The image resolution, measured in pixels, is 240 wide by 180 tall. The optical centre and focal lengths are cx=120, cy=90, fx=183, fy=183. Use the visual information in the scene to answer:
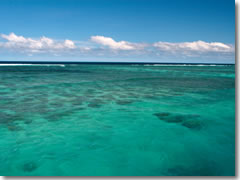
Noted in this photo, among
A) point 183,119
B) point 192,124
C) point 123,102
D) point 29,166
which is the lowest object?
point 29,166

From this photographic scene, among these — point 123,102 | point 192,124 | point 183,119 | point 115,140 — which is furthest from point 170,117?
point 123,102

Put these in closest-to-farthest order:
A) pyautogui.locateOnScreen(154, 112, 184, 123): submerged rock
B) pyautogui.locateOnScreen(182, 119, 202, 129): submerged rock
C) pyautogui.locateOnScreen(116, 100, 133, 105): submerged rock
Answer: pyautogui.locateOnScreen(182, 119, 202, 129): submerged rock < pyautogui.locateOnScreen(154, 112, 184, 123): submerged rock < pyautogui.locateOnScreen(116, 100, 133, 105): submerged rock

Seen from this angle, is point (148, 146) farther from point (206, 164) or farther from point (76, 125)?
point (76, 125)

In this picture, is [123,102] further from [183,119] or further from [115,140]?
[115,140]

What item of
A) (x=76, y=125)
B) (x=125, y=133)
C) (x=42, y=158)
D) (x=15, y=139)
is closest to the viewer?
(x=42, y=158)

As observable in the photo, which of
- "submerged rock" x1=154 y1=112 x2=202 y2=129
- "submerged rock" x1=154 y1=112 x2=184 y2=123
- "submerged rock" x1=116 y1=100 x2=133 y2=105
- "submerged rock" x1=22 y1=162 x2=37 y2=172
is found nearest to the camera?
"submerged rock" x1=22 y1=162 x2=37 y2=172

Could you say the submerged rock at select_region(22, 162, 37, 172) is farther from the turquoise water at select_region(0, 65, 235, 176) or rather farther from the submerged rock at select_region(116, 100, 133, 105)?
the submerged rock at select_region(116, 100, 133, 105)

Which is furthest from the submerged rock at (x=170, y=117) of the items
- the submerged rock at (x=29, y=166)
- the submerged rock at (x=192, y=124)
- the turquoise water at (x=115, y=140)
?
the submerged rock at (x=29, y=166)

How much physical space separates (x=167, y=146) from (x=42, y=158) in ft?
16.0

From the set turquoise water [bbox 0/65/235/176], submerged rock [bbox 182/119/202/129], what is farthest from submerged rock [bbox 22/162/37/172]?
submerged rock [bbox 182/119/202/129]

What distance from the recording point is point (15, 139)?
795 centimetres

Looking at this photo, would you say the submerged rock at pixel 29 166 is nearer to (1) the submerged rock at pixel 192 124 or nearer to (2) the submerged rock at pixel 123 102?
(1) the submerged rock at pixel 192 124

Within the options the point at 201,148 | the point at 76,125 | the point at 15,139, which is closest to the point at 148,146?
the point at 201,148

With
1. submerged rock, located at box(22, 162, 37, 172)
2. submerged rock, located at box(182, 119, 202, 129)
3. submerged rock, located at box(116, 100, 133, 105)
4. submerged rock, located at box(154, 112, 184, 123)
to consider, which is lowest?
submerged rock, located at box(22, 162, 37, 172)
